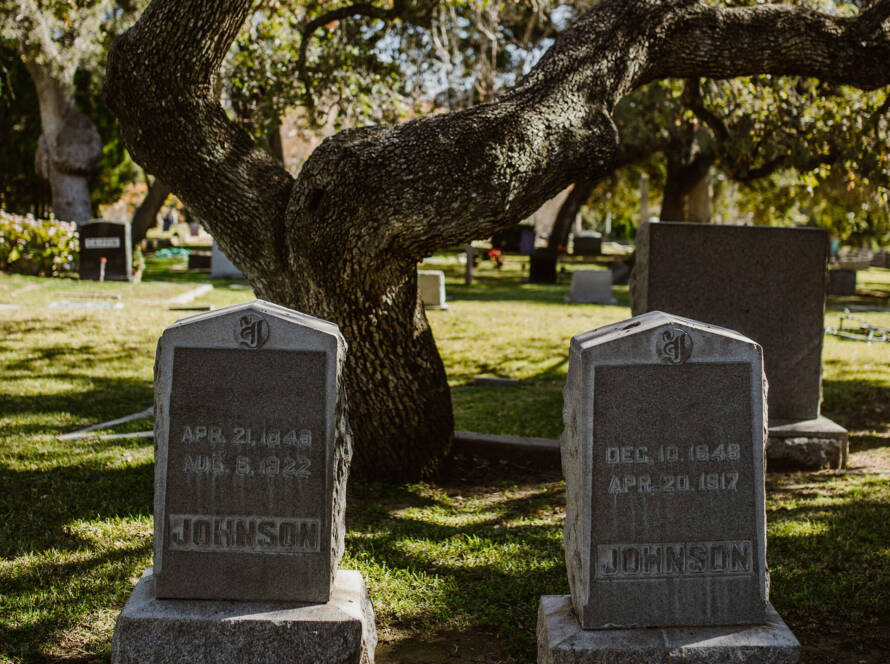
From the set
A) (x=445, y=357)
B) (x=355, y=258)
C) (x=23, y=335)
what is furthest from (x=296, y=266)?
(x=23, y=335)

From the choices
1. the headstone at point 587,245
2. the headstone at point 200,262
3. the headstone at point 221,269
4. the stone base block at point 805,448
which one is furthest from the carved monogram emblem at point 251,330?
the headstone at point 587,245

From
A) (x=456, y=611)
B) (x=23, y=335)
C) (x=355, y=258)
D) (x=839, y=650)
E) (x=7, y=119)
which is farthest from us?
(x=7, y=119)

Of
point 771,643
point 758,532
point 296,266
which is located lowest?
point 771,643

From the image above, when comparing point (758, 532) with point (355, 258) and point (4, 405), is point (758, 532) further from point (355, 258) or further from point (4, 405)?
point (4, 405)

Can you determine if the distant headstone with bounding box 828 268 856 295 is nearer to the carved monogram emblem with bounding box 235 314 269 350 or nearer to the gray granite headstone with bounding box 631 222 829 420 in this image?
the gray granite headstone with bounding box 631 222 829 420

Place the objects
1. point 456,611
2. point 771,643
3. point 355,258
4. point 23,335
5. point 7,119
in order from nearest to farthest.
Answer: point 771,643 → point 456,611 → point 355,258 → point 23,335 → point 7,119

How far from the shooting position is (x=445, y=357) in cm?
1157

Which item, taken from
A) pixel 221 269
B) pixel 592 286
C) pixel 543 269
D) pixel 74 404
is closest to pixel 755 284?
pixel 74 404

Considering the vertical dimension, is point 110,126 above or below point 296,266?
above

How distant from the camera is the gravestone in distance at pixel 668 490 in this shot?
3.38 m

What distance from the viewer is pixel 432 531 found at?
17.4 ft

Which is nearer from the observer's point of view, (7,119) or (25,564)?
(25,564)

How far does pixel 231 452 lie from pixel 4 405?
5262 mm

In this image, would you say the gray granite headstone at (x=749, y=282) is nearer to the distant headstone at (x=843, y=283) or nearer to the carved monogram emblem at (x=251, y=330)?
the carved monogram emblem at (x=251, y=330)
